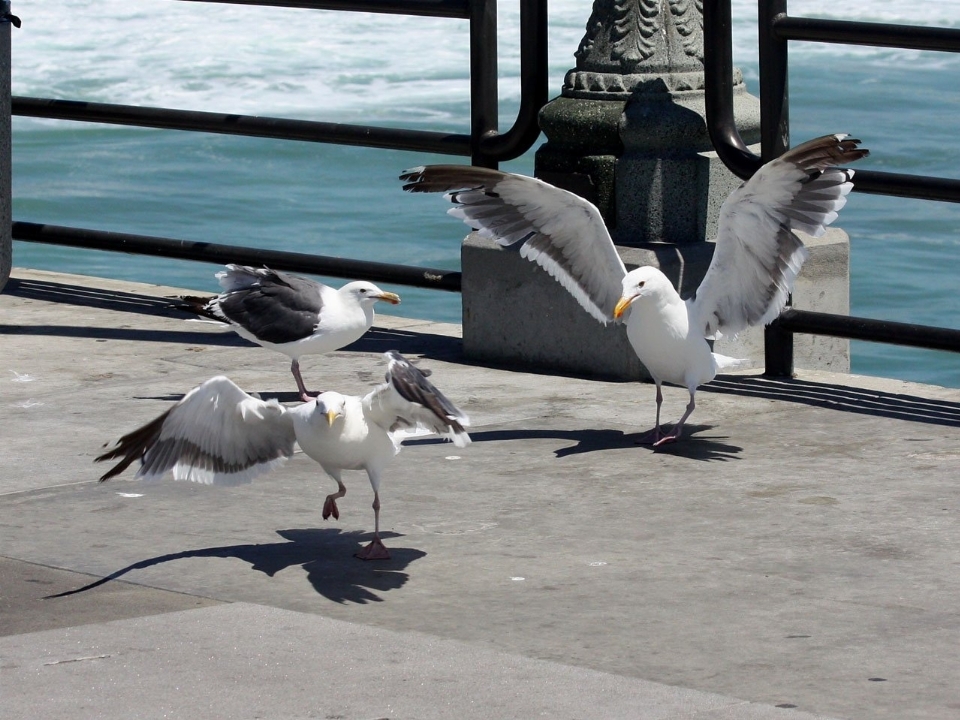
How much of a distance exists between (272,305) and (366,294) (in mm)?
449

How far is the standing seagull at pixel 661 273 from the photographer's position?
24.2 ft

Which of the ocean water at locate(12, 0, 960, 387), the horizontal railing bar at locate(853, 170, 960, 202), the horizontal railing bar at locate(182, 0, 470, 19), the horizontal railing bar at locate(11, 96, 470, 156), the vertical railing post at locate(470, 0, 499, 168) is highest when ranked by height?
the horizontal railing bar at locate(182, 0, 470, 19)

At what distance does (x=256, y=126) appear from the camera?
1009 cm

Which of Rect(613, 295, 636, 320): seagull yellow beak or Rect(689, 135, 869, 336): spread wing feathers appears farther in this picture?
Rect(689, 135, 869, 336): spread wing feathers

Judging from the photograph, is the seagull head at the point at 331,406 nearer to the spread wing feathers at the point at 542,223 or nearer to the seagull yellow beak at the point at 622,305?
the seagull yellow beak at the point at 622,305

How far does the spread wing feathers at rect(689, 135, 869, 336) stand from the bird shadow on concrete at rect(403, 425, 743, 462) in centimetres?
55

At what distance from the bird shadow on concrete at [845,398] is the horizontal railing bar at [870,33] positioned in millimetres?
A: 1592

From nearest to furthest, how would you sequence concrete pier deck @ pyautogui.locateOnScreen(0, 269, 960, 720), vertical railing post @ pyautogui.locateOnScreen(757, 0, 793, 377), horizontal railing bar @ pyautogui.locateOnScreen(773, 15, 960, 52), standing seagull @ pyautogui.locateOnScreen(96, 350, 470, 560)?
1. concrete pier deck @ pyautogui.locateOnScreen(0, 269, 960, 720)
2. standing seagull @ pyautogui.locateOnScreen(96, 350, 470, 560)
3. horizontal railing bar @ pyautogui.locateOnScreen(773, 15, 960, 52)
4. vertical railing post @ pyautogui.locateOnScreen(757, 0, 793, 377)

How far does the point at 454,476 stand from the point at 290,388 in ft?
5.86

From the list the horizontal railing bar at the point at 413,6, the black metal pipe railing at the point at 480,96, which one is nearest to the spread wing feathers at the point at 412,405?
the black metal pipe railing at the point at 480,96

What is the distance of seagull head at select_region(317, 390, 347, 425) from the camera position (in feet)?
18.2

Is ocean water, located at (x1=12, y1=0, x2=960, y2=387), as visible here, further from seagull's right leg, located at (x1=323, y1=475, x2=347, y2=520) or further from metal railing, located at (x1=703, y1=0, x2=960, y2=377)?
seagull's right leg, located at (x1=323, y1=475, x2=347, y2=520)

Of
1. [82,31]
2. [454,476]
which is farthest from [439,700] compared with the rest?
[82,31]

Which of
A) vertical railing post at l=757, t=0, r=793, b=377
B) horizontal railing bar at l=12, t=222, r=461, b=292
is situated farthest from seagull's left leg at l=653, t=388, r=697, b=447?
horizontal railing bar at l=12, t=222, r=461, b=292
